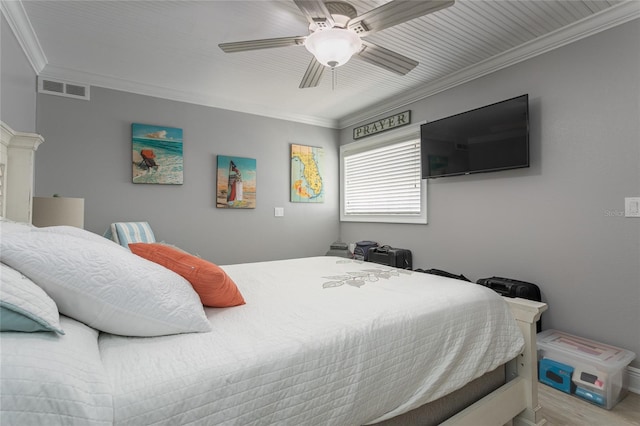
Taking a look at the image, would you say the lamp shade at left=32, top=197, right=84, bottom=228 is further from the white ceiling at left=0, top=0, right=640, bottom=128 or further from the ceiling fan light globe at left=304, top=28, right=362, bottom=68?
the ceiling fan light globe at left=304, top=28, right=362, bottom=68

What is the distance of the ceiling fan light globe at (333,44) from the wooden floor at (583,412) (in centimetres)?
240

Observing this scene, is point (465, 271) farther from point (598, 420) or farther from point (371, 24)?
point (371, 24)

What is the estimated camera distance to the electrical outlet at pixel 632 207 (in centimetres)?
200

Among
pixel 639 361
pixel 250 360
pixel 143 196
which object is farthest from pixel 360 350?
pixel 143 196

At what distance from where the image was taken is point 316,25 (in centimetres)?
179

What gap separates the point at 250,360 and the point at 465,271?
2681 mm

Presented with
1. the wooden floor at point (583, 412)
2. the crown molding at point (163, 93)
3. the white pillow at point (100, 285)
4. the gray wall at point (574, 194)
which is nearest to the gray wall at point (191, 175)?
the crown molding at point (163, 93)

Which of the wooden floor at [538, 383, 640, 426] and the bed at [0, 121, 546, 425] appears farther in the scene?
the wooden floor at [538, 383, 640, 426]

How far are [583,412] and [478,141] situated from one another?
2058 millimetres

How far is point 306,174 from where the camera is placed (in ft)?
14.4

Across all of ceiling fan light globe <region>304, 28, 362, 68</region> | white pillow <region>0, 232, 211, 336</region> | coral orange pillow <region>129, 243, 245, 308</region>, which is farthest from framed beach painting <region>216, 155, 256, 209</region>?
white pillow <region>0, 232, 211, 336</region>

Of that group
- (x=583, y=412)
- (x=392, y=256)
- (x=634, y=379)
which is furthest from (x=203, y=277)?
(x=634, y=379)

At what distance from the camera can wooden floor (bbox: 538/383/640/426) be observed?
5.58 ft

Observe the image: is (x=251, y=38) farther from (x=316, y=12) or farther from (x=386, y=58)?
(x=386, y=58)
